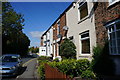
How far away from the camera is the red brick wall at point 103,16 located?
6.79m

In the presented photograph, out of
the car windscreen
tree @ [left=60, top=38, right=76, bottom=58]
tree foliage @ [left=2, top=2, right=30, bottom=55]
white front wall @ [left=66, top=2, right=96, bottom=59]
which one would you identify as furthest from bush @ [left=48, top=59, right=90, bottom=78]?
tree foliage @ [left=2, top=2, right=30, bottom=55]

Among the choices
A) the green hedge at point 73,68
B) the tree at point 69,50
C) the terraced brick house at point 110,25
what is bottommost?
the green hedge at point 73,68

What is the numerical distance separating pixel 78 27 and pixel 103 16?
3311 millimetres

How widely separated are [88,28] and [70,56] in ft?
10.5

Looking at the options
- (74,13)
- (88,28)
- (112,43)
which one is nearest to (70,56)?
(88,28)

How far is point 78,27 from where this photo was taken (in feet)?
35.3

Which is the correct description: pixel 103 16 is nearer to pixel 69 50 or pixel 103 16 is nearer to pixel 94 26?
pixel 94 26

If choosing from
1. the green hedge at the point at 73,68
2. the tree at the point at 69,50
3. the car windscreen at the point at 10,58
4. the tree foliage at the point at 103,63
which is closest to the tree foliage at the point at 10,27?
the car windscreen at the point at 10,58

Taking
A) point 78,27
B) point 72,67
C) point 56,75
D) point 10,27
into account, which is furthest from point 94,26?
point 10,27

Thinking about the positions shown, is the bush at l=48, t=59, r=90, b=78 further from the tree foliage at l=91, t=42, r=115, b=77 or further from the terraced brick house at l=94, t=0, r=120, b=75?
the terraced brick house at l=94, t=0, r=120, b=75

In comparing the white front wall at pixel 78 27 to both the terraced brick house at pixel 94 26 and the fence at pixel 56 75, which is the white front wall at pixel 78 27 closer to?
the terraced brick house at pixel 94 26

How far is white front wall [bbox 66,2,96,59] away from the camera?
8742 mm

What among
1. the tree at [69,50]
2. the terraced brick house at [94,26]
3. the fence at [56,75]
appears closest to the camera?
the fence at [56,75]

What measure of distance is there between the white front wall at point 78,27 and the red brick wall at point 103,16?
569 mm
